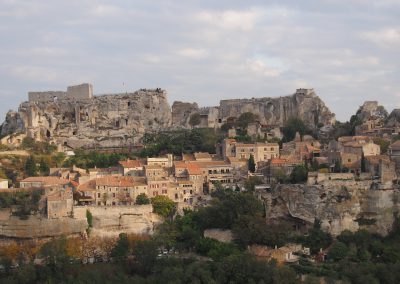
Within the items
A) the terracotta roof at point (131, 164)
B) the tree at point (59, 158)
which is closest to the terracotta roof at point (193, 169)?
the terracotta roof at point (131, 164)

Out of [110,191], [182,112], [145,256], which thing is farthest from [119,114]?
[145,256]

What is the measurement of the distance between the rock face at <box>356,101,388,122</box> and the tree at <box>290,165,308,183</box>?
12986mm

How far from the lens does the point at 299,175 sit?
39.2 metres

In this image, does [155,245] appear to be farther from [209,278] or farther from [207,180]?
[207,180]

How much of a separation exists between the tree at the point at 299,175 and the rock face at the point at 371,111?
13.0 meters

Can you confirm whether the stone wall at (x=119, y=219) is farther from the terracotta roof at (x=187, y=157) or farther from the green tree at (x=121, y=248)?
the terracotta roof at (x=187, y=157)

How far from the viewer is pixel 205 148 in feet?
159

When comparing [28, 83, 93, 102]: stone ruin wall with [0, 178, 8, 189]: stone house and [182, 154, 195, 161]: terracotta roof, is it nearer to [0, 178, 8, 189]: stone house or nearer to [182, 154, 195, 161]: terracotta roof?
[182, 154, 195, 161]: terracotta roof

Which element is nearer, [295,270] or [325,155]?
[295,270]

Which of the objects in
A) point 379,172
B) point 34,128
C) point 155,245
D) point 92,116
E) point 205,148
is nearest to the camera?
point 155,245

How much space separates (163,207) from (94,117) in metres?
17.8

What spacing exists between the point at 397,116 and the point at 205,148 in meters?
12.8

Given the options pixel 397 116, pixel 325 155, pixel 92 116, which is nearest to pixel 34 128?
pixel 92 116

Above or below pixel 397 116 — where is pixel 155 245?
below
